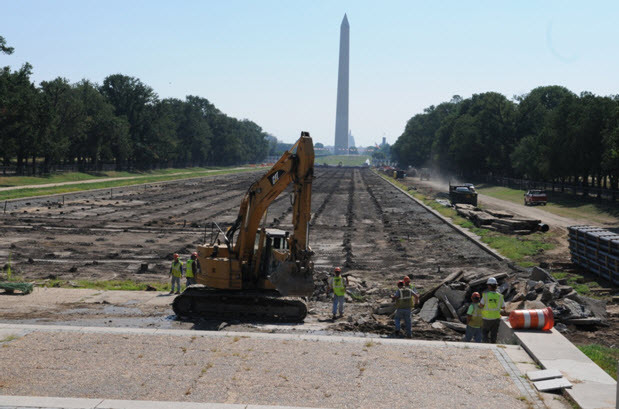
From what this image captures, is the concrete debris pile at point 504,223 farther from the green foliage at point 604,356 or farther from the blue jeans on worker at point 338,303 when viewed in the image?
the green foliage at point 604,356

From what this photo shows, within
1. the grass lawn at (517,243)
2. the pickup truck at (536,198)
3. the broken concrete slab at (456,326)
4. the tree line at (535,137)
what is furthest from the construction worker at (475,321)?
the pickup truck at (536,198)

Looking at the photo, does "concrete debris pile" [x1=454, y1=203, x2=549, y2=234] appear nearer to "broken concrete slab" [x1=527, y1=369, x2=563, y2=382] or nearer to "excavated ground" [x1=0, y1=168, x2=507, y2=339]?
"excavated ground" [x1=0, y1=168, x2=507, y2=339]

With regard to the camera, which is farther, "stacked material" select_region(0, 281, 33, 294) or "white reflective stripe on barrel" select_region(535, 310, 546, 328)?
"stacked material" select_region(0, 281, 33, 294)

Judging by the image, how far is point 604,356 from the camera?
14289 mm

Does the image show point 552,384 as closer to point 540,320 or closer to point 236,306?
point 540,320

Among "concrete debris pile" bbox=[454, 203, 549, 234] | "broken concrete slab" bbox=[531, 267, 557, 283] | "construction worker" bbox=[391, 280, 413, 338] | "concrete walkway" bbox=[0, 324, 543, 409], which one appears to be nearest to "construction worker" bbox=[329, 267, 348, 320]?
"construction worker" bbox=[391, 280, 413, 338]

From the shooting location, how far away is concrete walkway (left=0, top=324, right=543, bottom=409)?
11516 mm

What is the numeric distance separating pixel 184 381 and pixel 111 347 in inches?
116

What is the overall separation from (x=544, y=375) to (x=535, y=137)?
80.9 metres

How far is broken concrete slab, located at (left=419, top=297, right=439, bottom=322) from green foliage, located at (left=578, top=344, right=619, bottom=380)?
4.70 metres

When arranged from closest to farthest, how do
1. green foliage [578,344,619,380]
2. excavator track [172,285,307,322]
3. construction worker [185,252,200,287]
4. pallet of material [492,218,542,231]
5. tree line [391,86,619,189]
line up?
green foliage [578,344,619,380] → excavator track [172,285,307,322] → construction worker [185,252,200,287] → pallet of material [492,218,542,231] → tree line [391,86,619,189]

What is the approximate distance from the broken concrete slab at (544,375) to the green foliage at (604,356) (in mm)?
1462

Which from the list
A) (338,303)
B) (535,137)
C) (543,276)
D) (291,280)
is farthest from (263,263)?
(535,137)

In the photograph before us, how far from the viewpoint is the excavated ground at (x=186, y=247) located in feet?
64.4
